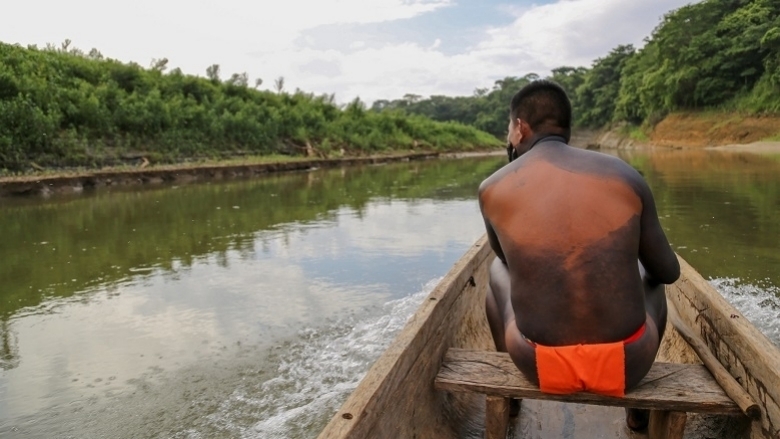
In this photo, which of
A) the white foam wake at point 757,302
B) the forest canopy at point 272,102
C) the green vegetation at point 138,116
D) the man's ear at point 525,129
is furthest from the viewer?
the forest canopy at point 272,102

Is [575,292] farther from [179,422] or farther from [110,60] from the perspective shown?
[110,60]

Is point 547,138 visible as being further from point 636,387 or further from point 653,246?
point 636,387

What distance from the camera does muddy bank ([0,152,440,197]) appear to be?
36.7 feet

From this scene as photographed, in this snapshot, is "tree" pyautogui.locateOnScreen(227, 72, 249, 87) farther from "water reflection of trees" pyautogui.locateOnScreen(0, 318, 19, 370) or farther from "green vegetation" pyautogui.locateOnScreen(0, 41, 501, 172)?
"water reflection of trees" pyautogui.locateOnScreen(0, 318, 19, 370)

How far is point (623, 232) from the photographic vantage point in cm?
161

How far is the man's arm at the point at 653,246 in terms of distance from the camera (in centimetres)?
167

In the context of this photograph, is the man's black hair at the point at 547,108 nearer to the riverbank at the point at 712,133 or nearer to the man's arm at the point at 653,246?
the man's arm at the point at 653,246

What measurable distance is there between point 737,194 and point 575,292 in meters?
9.45

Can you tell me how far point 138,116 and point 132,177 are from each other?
405 centimetres

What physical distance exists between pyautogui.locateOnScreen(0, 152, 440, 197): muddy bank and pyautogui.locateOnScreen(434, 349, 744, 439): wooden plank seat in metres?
11.5

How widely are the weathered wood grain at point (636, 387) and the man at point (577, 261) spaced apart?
0.18 ft

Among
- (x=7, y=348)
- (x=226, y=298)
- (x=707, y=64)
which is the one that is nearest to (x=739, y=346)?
(x=226, y=298)

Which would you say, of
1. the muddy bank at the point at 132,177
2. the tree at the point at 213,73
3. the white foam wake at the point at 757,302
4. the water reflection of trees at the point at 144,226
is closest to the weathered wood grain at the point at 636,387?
the white foam wake at the point at 757,302

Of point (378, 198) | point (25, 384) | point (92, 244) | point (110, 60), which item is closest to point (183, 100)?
point (110, 60)
